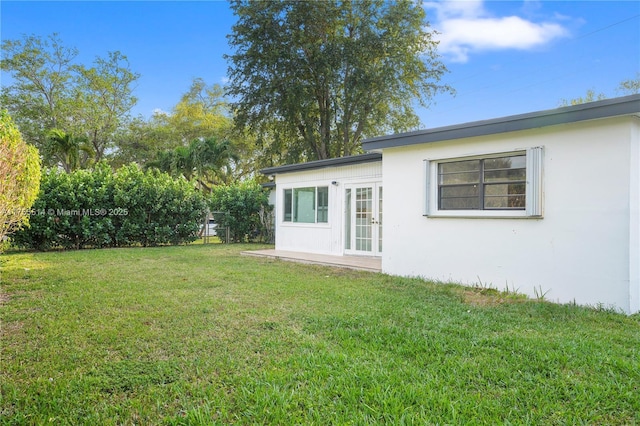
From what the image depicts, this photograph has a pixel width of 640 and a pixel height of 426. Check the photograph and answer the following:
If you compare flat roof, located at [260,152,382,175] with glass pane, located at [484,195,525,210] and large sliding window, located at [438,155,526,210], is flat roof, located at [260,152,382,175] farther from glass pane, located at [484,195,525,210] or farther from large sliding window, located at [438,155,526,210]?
glass pane, located at [484,195,525,210]

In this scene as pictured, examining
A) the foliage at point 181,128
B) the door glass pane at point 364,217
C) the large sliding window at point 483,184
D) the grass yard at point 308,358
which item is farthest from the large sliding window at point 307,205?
the foliage at point 181,128

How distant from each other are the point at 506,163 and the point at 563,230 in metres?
1.33

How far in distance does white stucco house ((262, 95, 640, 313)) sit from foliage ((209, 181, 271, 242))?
8059 mm

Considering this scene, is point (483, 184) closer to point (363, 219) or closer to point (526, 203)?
point (526, 203)

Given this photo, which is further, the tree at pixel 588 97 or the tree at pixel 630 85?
the tree at pixel 588 97

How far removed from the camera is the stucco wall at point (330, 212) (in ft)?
32.9

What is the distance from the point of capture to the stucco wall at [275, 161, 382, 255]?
10.0m

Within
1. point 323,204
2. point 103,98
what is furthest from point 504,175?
point 103,98

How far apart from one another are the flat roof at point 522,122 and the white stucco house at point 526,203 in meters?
0.01

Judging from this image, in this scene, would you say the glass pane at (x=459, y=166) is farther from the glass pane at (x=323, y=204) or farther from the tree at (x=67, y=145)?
the tree at (x=67, y=145)

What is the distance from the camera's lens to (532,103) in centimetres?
2100

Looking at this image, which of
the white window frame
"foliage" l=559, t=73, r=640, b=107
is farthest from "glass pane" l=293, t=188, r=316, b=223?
"foliage" l=559, t=73, r=640, b=107

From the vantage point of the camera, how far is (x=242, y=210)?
1491cm

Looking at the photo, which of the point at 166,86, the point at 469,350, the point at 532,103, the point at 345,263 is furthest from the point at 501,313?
the point at 166,86
